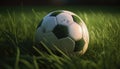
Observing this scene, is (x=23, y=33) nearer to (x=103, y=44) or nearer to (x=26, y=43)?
(x=26, y=43)

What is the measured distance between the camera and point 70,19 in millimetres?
2568

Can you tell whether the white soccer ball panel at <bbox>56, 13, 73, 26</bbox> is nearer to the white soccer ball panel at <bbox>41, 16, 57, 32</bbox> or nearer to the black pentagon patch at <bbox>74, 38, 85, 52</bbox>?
the white soccer ball panel at <bbox>41, 16, 57, 32</bbox>

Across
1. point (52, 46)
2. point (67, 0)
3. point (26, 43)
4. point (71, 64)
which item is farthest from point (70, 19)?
point (67, 0)

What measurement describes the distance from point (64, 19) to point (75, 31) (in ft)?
0.52

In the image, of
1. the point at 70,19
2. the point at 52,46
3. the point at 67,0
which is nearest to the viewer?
the point at 52,46

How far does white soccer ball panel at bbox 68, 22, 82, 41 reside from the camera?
8.13ft

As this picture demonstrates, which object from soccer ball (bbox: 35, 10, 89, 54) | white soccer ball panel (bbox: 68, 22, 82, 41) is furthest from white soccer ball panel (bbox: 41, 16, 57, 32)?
white soccer ball panel (bbox: 68, 22, 82, 41)

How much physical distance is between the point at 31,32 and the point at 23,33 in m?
0.10

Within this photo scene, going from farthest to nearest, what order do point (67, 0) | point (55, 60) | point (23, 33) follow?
1. point (67, 0)
2. point (23, 33)
3. point (55, 60)

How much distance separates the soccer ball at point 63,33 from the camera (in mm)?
2436

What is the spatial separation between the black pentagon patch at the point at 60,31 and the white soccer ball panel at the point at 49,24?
0.04 metres

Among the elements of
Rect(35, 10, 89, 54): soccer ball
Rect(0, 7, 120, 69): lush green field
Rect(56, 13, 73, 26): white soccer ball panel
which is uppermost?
Rect(56, 13, 73, 26): white soccer ball panel

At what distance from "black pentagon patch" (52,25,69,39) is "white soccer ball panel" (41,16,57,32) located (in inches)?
1.7

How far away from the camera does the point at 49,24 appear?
256 centimetres
